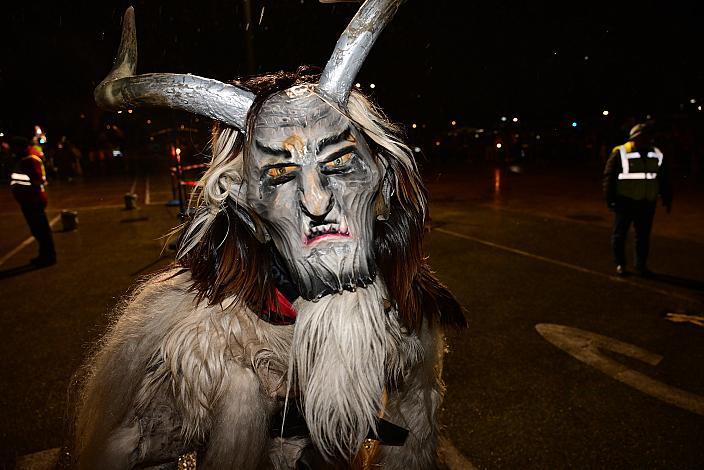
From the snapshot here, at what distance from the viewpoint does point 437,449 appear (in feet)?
5.94

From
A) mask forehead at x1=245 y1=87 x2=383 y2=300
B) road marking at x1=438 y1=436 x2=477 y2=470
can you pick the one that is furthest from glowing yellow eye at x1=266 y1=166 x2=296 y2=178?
road marking at x1=438 y1=436 x2=477 y2=470

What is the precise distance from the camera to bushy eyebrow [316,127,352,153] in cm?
133

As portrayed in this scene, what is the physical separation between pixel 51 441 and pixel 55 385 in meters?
0.75

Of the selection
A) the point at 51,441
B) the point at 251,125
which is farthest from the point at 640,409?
the point at 51,441

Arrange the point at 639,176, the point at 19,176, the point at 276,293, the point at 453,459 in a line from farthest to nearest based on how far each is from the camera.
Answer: the point at 19,176 < the point at 639,176 < the point at 453,459 < the point at 276,293

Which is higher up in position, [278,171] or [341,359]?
[278,171]

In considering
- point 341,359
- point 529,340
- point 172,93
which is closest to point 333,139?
point 172,93

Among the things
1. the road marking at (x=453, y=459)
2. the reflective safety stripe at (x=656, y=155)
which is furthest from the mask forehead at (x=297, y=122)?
the reflective safety stripe at (x=656, y=155)

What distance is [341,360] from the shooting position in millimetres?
1325

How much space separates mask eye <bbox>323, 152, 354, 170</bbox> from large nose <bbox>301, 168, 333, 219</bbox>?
40mm

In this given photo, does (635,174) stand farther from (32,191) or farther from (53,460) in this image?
(32,191)

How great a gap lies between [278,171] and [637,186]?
5.66 metres

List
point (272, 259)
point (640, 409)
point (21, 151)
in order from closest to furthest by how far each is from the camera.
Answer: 1. point (272, 259)
2. point (640, 409)
3. point (21, 151)

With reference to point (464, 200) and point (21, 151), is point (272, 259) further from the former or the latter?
point (464, 200)
